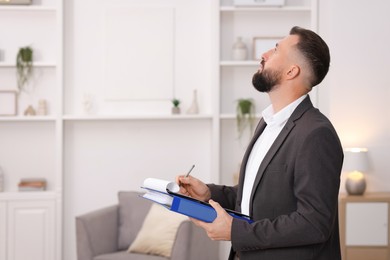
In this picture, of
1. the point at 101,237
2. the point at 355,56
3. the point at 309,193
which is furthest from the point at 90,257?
the point at 309,193

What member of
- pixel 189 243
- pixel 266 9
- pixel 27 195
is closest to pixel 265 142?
pixel 189 243

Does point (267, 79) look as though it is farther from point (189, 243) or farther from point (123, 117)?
point (123, 117)

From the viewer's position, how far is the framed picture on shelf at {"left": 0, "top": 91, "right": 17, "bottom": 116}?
5.35m

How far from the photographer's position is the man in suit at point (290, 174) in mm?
2070

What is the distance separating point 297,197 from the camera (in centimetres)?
210

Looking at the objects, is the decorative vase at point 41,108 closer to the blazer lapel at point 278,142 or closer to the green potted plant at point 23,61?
the green potted plant at point 23,61

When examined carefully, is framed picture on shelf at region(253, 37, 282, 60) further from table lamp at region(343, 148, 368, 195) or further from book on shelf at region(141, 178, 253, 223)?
book on shelf at region(141, 178, 253, 223)

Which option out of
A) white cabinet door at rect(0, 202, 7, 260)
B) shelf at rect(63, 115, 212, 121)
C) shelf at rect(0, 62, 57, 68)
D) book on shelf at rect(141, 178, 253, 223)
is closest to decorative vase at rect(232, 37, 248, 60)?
shelf at rect(63, 115, 212, 121)

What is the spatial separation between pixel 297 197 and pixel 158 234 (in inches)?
105

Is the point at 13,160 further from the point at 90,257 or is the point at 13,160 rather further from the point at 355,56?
the point at 355,56

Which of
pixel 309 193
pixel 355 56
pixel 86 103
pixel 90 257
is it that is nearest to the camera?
pixel 309 193

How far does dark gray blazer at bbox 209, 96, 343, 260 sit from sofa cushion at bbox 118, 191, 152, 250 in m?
2.82

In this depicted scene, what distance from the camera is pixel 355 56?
197 inches

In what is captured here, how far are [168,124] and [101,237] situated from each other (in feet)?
3.97
